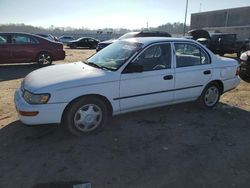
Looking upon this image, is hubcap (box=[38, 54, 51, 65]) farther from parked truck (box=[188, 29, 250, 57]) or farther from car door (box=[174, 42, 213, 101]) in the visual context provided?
parked truck (box=[188, 29, 250, 57])

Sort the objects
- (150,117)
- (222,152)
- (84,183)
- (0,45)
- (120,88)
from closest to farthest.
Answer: (84,183) → (222,152) → (120,88) → (150,117) → (0,45)

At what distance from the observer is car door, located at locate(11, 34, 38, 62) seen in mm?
12398

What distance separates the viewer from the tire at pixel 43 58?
13.0 meters

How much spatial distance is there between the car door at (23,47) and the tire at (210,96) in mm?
8715

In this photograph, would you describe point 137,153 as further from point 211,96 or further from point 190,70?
point 211,96

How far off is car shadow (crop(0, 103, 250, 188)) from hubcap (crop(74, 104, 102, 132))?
147 millimetres

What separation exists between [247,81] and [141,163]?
713cm

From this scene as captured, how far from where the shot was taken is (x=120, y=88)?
5.06 meters

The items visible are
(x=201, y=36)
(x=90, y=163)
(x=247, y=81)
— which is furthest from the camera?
(x=201, y=36)

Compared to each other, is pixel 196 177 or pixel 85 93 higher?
pixel 85 93

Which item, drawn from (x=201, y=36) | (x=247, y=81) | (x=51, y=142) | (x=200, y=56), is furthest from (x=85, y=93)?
(x=201, y=36)

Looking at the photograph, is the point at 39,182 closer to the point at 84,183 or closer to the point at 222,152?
the point at 84,183

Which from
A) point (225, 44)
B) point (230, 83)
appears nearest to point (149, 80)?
point (230, 83)

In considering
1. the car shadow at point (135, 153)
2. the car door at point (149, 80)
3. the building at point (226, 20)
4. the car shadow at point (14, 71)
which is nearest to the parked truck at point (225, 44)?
the car shadow at point (14, 71)
